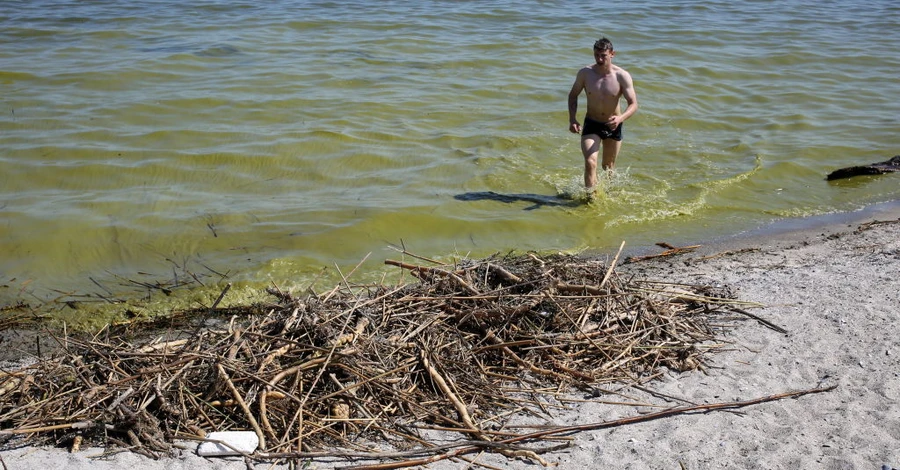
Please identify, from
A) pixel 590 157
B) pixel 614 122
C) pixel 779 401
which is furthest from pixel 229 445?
pixel 614 122

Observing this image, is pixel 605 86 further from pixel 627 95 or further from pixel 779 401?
pixel 779 401

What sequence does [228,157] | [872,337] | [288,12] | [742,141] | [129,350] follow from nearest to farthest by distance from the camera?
[129,350] → [872,337] → [228,157] → [742,141] → [288,12]

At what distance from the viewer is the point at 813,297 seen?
544cm

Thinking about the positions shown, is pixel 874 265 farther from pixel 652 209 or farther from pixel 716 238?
pixel 652 209

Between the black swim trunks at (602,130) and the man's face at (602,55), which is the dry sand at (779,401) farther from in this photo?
the man's face at (602,55)

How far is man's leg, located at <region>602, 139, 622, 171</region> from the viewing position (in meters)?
8.68

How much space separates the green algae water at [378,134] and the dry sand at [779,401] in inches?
77.8

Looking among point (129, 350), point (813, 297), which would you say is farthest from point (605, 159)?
point (129, 350)

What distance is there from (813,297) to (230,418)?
12.2 ft

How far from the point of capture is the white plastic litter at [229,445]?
11.8ft

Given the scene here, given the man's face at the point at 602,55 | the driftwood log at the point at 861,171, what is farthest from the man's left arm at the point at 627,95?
the driftwood log at the point at 861,171

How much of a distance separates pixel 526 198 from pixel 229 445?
18.1 ft

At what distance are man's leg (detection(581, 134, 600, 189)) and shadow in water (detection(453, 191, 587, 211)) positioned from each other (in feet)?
0.72

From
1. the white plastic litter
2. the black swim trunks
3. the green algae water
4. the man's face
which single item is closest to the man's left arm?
the black swim trunks
